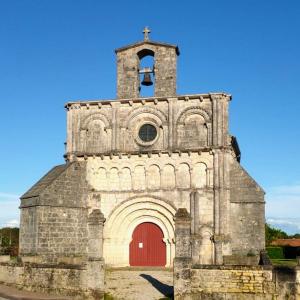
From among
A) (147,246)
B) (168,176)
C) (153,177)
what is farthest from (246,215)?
(147,246)

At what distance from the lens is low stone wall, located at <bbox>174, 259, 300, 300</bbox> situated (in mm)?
14867

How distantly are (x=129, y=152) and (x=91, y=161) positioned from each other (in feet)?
6.37

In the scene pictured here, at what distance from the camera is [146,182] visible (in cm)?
2450

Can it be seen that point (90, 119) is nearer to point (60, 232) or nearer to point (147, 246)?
point (60, 232)

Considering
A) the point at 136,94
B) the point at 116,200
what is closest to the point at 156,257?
the point at 116,200

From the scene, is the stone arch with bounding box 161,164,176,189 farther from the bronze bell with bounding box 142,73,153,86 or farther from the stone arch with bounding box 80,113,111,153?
the bronze bell with bounding box 142,73,153,86

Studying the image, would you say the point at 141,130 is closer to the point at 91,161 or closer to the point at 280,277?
the point at 91,161

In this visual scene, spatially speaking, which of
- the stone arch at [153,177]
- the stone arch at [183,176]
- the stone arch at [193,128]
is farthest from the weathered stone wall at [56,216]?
the stone arch at [193,128]

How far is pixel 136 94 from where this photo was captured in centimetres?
2545

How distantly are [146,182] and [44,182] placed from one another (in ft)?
15.4

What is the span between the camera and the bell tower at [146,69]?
2506cm

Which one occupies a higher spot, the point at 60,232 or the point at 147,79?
the point at 147,79

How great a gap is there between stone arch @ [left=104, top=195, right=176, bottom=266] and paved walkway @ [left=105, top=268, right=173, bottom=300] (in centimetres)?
118

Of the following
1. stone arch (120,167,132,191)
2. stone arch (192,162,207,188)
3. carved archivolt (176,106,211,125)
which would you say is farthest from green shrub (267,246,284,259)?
carved archivolt (176,106,211,125)
